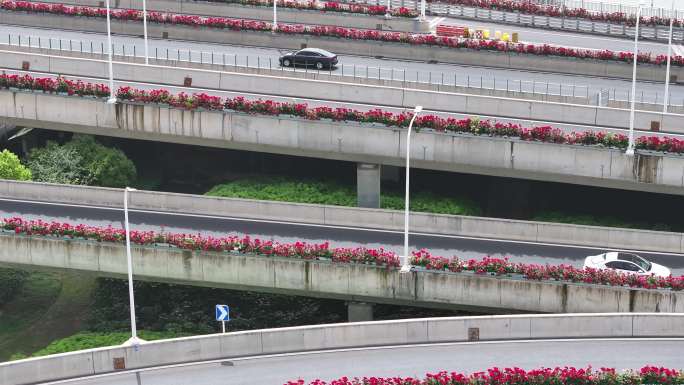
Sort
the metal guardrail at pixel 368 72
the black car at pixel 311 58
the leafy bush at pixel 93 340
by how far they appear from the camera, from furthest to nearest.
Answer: the black car at pixel 311 58
the metal guardrail at pixel 368 72
the leafy bush at pixel 93 340

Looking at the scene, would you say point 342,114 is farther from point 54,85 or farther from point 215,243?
point 54,85

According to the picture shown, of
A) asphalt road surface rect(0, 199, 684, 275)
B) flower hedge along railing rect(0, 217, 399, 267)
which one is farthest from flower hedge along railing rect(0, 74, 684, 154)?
flower hedge along railing rect(0, 217, 399, 267)

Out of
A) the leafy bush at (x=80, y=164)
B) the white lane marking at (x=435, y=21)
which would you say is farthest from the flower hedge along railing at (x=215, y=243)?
the white lane marking at (x=435, y=21)

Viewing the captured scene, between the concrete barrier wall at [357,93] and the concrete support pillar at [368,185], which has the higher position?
the concrete barrier wall at [357,93]

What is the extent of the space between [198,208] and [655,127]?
2403 cm

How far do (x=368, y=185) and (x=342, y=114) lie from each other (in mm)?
3873

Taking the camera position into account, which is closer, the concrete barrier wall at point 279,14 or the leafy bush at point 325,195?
the leafy bush at point 325,195

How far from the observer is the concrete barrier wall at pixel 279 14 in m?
90.1

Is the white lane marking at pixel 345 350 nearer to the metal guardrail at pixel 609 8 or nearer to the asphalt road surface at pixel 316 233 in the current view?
the asphalt road surface at pixel 316 233

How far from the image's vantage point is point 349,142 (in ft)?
224

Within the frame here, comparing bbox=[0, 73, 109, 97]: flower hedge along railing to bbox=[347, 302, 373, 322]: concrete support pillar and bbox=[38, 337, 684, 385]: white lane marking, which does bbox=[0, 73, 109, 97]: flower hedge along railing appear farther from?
bbox=[38, 337, 684, 385]: white lane marking

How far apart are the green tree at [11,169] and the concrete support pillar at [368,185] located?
58.1ft

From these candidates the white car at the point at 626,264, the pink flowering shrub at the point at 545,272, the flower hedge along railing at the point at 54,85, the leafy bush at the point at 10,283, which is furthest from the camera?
the flower hedge along railing at the point at 54,85

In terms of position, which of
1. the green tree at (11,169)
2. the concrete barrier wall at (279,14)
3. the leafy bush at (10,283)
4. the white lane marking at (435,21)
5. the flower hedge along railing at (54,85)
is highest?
the concrete barrier wall at (279,14)
